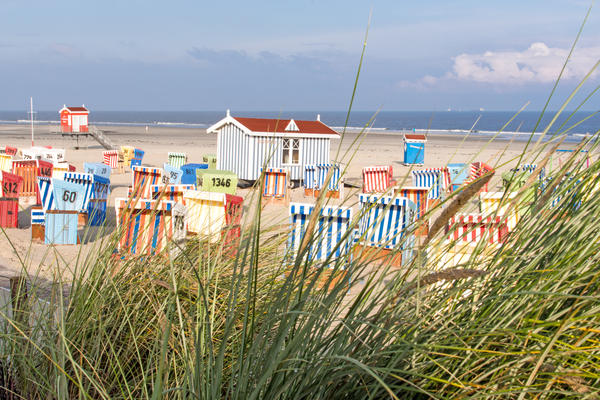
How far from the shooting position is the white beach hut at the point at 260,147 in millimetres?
18578

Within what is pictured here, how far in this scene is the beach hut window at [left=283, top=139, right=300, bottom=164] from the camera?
19047mm

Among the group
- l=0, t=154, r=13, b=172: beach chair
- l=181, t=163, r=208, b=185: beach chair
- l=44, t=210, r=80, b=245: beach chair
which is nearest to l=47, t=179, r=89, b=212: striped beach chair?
l=44, t=210, r=80, b=245: beach chair

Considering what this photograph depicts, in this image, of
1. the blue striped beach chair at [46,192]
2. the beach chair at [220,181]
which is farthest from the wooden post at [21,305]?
the beach chair at [220,181]

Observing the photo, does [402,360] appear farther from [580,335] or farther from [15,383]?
[15,383]

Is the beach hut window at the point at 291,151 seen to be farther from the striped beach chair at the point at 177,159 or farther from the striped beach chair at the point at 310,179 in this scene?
the striped beach chair at the point at 177,159

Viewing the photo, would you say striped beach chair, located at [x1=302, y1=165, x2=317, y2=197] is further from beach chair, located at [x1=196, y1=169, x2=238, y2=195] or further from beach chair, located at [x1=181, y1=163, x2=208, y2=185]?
beach chair, located at [x1=196, y1=169, x2=238, y2=195]

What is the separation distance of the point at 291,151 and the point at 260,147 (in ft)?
3.70

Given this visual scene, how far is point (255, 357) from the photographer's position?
5.41ft

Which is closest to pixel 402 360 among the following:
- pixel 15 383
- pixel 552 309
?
pixel 552 309

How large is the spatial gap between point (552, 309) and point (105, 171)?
13.4m

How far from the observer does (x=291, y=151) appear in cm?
1908

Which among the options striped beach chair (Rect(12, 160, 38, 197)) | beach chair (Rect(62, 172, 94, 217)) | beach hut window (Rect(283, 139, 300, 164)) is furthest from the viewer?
beach hut window (Rect(283, 139, 300, 164))

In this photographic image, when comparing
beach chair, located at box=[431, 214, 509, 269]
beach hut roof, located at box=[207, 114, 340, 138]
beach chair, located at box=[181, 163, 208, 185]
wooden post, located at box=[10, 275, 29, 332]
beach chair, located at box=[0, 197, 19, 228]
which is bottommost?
beach chair, located at box=[0, 197, 19, 228]

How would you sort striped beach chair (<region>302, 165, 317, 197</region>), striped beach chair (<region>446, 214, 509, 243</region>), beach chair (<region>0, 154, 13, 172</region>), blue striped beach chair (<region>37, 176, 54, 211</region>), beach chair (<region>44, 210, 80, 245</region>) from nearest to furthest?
striped beach chair (<region>446, 214, 509, 243</region>) → beach chair (<region>44, 210, 80, 245</region>) → blue striped beach chair (<region>37, 176, 54, 211</region>) → beach chair (<region>0, 154, 13, 172</region>) → striped beach chair (<region>302, 165, 317, 197</region>)
